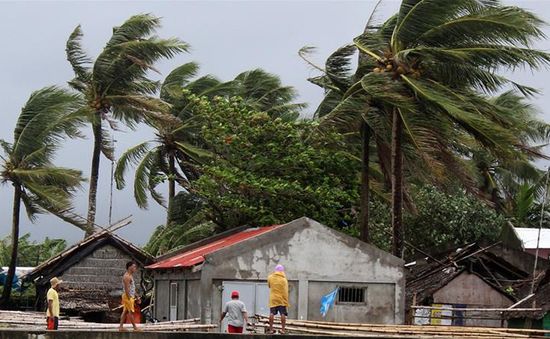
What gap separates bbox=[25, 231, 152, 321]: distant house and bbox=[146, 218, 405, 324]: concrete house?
5684mm

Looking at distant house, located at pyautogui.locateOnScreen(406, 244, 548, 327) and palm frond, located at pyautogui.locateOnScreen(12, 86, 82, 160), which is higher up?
palm frond, located at pyautogui.locateOnScreen(12, 86, 82, 160)

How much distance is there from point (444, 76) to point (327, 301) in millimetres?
6923

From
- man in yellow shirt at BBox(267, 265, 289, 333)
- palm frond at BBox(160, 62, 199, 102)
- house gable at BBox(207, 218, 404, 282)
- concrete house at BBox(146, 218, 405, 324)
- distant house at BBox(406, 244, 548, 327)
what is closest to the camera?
man in yellow shirt at BBox(267, 265, 289, 333)

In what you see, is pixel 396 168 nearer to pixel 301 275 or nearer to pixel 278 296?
pixel 301 275

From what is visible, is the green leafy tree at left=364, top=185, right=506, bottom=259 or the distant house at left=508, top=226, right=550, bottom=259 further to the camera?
the green leafy tree at left=364, top=185, right=506, bottom=259

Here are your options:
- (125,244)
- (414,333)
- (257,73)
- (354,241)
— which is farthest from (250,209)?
(257,73)

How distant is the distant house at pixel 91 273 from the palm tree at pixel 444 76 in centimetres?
947

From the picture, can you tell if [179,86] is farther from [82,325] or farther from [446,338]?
[446,338]

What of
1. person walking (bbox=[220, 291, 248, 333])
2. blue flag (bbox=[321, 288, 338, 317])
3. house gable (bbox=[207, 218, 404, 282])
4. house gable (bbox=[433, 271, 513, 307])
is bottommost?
person walking (bbox=[220, 291, 248, 333])

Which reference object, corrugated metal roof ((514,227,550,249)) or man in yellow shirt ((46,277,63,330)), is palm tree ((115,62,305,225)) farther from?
man in yellow shirt ((46,277,63,330))

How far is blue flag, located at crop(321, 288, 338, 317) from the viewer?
1152 inches

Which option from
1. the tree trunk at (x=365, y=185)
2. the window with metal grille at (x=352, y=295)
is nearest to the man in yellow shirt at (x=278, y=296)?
the window with metal grille at (x=352, y=295)

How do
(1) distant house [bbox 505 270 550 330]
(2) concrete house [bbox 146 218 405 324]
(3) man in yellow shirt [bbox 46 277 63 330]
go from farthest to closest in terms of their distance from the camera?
1. (1) distant house [bbox 505 270 550 330]
2. (2) concrete house [bbox 146 218 405 324]
3. (3) man in yellow shirt [bbox 46 277 63 330]

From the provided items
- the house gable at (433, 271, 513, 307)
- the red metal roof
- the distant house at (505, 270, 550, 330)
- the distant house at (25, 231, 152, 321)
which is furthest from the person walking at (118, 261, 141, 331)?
the distant house at (25, 231, 152, 321)
